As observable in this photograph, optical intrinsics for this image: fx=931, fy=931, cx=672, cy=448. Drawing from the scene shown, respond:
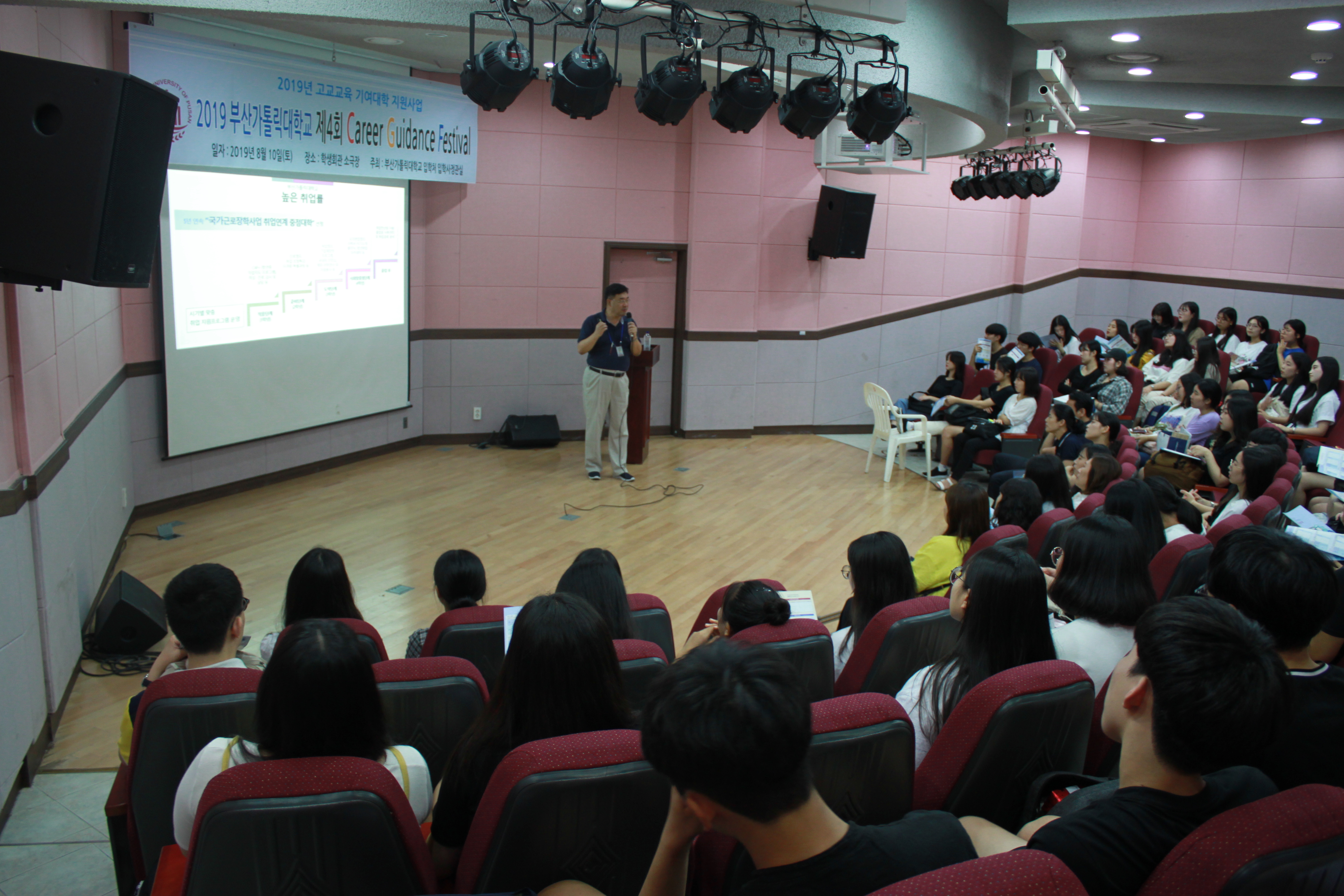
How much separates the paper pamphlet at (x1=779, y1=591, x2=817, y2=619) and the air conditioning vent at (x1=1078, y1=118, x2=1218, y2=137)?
324 inches

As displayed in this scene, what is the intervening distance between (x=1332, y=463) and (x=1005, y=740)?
13.4 ft

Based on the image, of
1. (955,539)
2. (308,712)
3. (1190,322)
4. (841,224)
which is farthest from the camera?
(1190,322)

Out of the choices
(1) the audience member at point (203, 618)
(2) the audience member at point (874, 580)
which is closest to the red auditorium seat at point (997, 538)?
(2) the audience member at point (874, 580)

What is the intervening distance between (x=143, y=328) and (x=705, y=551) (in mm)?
3731

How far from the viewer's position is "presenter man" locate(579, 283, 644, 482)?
7.06 m

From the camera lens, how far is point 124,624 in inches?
158

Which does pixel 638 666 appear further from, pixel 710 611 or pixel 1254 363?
pixel 1254 363

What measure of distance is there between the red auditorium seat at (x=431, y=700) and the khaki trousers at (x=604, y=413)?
523 centimetres

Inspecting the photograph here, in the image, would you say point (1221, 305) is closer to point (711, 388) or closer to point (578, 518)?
point (711, 388)

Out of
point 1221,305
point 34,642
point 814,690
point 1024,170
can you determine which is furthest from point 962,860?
point 1221,305

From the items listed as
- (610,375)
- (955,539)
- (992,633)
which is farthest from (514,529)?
(992,633)

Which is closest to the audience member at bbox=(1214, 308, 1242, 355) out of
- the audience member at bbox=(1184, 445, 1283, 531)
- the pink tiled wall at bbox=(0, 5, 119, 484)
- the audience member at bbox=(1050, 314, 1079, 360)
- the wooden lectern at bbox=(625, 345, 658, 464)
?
the audience member at bbox=(1050, 314, 1079, 360)

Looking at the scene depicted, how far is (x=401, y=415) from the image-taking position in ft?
26.0

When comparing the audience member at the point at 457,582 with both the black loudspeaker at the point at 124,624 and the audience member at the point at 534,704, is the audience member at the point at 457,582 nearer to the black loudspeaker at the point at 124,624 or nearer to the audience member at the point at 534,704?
the audience member at the point at 534,704
